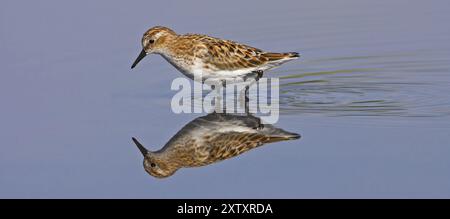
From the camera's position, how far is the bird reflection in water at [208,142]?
11.2 metres

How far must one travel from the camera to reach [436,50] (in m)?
16.8

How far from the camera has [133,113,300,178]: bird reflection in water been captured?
1119cm

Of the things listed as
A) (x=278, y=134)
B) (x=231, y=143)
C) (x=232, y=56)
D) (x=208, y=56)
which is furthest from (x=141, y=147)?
(x=232, y=56)

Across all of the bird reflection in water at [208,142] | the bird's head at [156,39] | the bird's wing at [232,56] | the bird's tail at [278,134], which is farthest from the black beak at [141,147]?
the bird's head at [156,39]

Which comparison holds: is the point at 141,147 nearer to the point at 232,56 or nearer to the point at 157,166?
the point at 157,166

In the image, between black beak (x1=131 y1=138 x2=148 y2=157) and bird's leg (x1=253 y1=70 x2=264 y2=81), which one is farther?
bird's leg (x1=253 y1=70 x2=264 y2=81)

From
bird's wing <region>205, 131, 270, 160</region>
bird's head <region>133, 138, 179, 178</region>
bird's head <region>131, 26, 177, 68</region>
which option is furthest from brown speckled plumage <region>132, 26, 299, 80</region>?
bird's head <region>133, 138, 179, 178</region>

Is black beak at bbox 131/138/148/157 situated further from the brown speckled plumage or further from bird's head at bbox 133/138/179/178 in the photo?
the brown speckled plumage

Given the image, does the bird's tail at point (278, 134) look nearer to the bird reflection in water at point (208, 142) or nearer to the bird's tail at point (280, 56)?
the bird reflection in water at point (208, 142)

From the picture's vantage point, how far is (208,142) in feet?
37.8

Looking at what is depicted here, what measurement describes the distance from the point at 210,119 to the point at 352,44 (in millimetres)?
5298

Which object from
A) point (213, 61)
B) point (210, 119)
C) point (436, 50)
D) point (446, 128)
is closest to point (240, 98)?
point (213, 61)

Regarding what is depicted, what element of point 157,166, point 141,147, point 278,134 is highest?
point 278,134

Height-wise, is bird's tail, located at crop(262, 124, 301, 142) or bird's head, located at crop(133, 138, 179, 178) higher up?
bird's tail, located at crop(262, 124, 301, 142)
